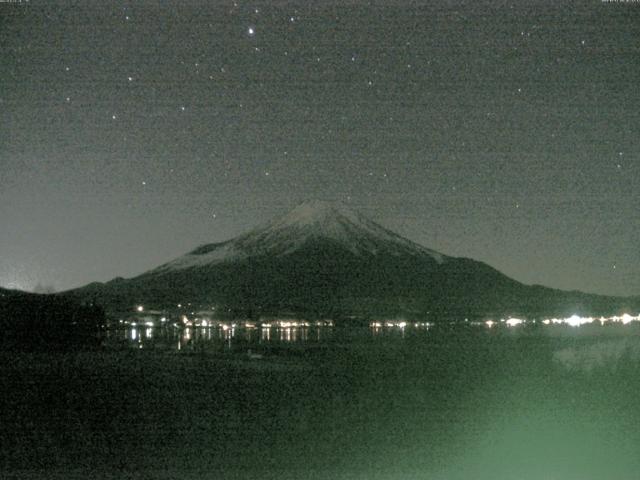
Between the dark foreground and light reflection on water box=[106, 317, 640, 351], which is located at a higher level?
light reflection on water box=[106, 317, 640, 351]

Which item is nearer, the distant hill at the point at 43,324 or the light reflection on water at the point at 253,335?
the distant hill at the point at 43,324

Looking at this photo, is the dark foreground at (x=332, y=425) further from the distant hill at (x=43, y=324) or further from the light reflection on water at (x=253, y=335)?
the distant hill at (x=43, y=324)

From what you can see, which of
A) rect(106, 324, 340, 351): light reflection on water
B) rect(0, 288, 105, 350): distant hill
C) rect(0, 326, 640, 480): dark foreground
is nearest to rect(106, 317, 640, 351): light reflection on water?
rect(106, 324, 340, 351): light reflection on water

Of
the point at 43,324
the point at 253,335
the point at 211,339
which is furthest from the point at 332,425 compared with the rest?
the point at 253,335

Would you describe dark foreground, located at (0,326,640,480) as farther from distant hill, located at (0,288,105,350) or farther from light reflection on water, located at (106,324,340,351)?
distant hill, located at (0,288,105,350)

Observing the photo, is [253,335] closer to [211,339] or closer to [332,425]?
[211,339]

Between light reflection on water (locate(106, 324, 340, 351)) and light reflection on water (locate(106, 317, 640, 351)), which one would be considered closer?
light reflection on water (locate(106, 324, 340, 351))

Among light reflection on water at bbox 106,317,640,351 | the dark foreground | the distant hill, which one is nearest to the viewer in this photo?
Answer: the dark foreground

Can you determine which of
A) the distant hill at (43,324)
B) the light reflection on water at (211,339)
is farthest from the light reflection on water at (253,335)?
the distant hill at (43,324)

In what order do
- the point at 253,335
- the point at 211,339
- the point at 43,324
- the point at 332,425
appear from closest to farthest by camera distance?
the point at 332,425
the point at 43,324
the point at 211,339
the point at 253,335
